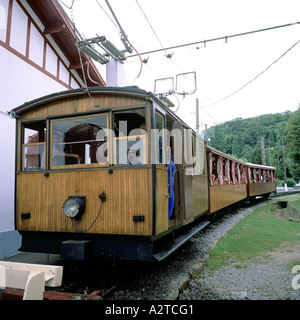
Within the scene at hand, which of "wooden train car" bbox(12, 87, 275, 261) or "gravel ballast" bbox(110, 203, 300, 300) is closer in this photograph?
"gravel ballast" bbox(110, 203, 300, 300)

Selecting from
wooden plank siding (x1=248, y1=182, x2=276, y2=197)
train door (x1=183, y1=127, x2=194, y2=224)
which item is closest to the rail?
train door (x1=183, y1=127, x2=194, y2=224)

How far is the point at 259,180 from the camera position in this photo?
19234mm

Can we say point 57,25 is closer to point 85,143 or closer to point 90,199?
point 85,143

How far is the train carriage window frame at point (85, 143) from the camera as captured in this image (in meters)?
4.38

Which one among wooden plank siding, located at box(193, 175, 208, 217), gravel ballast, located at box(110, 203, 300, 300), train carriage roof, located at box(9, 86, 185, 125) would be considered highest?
train carriage roof, located at box(9, 86, 185, 125)

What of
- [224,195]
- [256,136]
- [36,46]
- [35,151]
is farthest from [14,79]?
[256,136]

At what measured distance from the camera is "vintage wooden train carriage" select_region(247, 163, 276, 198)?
1667 cm

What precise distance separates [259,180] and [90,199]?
17.0 m

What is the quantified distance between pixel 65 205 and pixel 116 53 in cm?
528

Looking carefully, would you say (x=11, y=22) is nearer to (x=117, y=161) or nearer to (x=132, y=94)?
(x=132, y=94)

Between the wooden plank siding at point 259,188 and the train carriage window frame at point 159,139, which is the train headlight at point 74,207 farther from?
the wooden plank siding at point 259,188

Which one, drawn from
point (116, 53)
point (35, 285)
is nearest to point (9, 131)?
point (116, 53)

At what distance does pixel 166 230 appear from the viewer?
15.0 feet

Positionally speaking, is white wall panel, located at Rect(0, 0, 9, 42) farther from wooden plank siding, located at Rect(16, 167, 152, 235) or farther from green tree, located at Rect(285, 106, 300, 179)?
green tree, located at Rect(285, 106, 300, 179)
